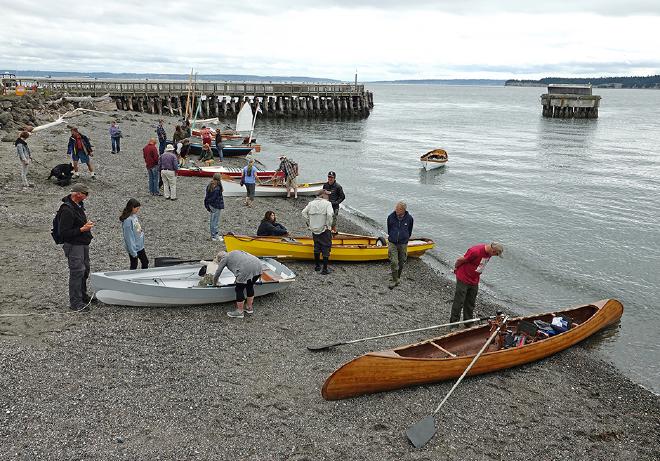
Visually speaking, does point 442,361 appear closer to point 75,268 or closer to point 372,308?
point 372,308

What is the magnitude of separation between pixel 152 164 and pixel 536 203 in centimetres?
1881

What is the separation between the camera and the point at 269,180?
21.5 metres

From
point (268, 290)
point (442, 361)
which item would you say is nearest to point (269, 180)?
point (268, 290)

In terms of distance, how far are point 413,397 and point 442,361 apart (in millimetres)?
748

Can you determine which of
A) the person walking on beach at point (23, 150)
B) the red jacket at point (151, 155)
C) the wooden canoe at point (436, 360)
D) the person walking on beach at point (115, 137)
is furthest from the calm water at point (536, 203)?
the person walking on beach at point (23, 150)

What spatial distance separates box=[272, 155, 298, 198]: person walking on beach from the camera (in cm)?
2066

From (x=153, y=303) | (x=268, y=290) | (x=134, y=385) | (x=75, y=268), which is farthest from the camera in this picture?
(x=268, y=290)

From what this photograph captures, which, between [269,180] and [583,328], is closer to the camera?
[583,328]

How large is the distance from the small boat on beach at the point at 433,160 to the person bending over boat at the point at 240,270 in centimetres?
2583

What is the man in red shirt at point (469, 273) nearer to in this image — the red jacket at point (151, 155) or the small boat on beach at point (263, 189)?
the red jacket at point (151, 155)

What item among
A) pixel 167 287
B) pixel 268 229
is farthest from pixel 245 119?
pixel 167 287

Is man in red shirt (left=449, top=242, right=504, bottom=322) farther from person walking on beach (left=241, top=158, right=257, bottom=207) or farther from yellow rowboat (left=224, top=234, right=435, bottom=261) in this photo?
person walking on beach (left=241, top=158, right=257, bottom=207)

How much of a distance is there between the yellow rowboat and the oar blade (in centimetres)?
669

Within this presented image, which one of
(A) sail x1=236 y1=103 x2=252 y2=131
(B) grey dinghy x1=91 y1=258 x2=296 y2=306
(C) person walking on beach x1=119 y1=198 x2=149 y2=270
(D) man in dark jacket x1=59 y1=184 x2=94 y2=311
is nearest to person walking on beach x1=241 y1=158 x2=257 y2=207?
A: (B) grey dinghy x1=91 y1=258 x2=296 y2=306
